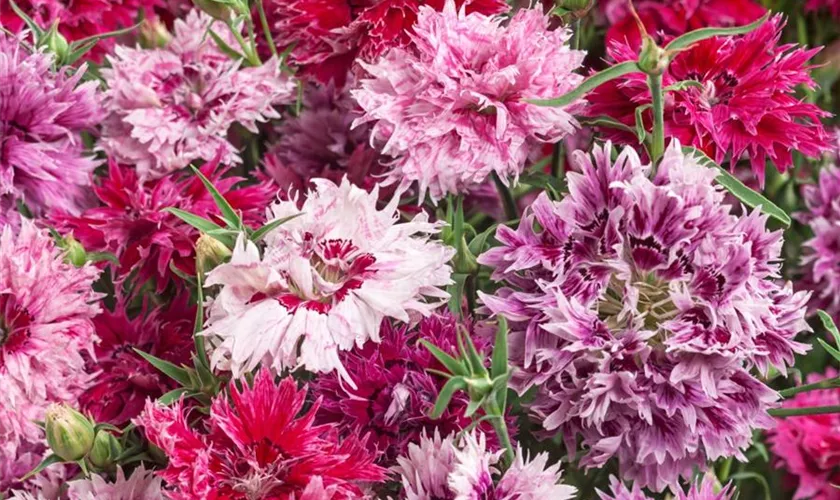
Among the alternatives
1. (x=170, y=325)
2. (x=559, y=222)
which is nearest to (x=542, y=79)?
(x=559, y=222)

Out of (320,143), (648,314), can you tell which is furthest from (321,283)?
(320,143)

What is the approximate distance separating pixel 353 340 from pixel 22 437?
0.70ft

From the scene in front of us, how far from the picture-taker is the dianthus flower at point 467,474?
429mm

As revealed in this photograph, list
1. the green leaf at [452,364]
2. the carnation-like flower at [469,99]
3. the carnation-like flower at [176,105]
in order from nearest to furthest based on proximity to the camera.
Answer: the green leaf at [452,364] → the carnation-like flower at [469,99] → the carnation-like flower at [176,105]

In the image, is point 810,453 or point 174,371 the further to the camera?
point 810,453

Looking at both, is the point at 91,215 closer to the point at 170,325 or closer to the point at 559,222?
the point at 170,325

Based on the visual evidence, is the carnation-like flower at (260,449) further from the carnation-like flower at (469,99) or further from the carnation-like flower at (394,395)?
the carnation-like flower at (469,99)

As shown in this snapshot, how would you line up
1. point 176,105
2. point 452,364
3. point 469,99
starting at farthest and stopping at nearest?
point 176,105 → point 469,99 → point 452,364

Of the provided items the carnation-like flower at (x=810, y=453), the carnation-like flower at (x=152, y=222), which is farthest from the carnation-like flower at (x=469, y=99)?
the carnation-like flower at (x=810, y=453)

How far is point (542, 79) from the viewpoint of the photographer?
53 cm

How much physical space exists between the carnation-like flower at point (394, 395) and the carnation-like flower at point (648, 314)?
0.03 meters

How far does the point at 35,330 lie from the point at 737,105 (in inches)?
14.8

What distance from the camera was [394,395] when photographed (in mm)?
480

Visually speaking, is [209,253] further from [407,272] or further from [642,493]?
[642,493]
